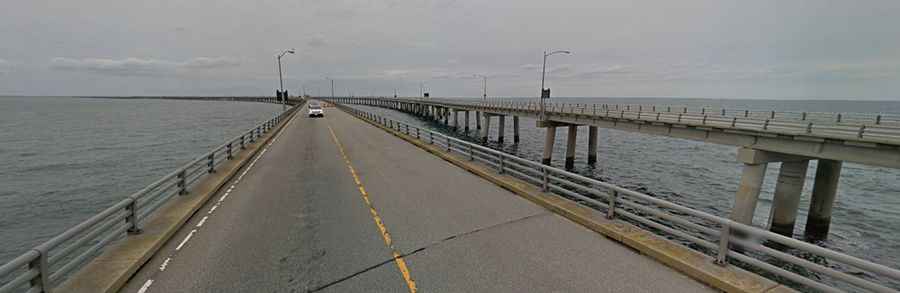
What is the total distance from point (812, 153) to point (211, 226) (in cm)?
2229

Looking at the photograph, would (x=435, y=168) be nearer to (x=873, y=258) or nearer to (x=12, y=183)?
(x=873, y=258)

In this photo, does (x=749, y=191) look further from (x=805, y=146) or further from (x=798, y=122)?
(x=798, y=122)

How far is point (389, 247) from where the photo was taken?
701cm

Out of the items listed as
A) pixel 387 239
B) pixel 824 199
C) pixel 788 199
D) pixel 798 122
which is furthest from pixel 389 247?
pixel 798 122

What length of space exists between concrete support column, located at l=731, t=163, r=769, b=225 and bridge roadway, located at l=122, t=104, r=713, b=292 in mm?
13497

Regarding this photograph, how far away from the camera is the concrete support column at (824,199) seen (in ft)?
57.3

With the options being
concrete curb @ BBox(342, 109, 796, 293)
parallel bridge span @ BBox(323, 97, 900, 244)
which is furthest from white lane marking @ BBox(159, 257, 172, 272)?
parallel bridge span @ BBox(323, 97, 900, 244)

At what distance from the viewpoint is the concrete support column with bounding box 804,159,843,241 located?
57.3 feet

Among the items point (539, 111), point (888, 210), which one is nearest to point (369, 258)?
point (888, 210)

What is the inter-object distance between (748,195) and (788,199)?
4.94ft

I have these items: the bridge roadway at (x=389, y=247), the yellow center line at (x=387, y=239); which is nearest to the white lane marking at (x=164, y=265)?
the bridge roadway at (x=389, y=247)

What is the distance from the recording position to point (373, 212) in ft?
29.8

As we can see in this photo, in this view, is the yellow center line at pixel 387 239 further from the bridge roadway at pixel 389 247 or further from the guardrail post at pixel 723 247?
the guardrail post at pixel 723 247

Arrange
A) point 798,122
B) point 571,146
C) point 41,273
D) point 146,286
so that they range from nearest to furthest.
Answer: point 41,273, point 146,286, point 798,122, point 571,146
